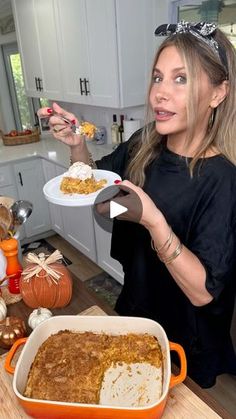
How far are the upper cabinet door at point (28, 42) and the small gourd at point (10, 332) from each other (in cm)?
263

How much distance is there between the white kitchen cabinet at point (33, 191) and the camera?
284 cm

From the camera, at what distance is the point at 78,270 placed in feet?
8.57

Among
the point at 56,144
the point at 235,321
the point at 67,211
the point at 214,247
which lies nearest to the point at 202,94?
the point at 214,247

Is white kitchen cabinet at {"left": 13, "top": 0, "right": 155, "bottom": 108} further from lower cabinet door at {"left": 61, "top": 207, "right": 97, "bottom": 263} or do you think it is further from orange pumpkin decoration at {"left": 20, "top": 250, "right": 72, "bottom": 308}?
orange pumpkin decoration at {"left": 20, "top": 250, "right": 72, "bottom": 308}

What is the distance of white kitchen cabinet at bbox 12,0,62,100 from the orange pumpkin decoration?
2.16 meters

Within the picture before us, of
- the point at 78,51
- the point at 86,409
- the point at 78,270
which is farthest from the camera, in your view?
the point at 78,270

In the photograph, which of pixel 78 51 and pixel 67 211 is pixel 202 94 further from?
pixel 67 211

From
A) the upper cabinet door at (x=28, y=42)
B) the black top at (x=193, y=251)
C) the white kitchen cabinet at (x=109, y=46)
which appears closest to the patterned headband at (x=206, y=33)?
the black top at (x=193, y=251)

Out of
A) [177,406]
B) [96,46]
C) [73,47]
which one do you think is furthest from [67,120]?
[73,47]

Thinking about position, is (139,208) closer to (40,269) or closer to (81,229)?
(40,269)

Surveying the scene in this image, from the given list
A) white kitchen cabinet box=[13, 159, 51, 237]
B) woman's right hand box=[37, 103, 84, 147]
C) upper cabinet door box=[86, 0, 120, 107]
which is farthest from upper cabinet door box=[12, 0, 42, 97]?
woman's right hand box=[37, 103, 84, 147]

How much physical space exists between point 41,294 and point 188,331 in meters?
0.49

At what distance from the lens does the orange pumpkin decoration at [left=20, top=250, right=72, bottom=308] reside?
0.83 meters

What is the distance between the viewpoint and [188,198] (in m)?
0.92
